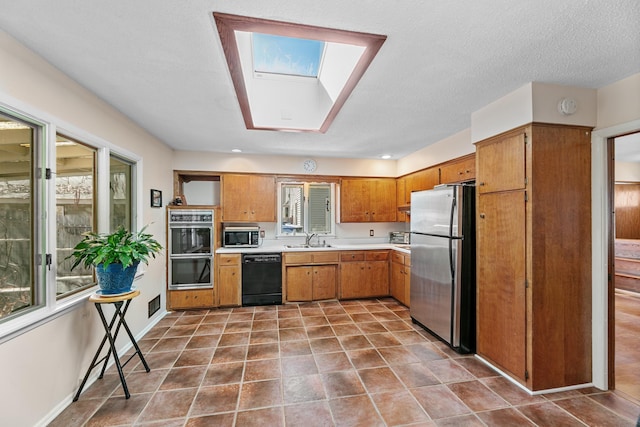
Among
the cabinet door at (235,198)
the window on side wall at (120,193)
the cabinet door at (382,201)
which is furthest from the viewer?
the cabinet door at (382,201)

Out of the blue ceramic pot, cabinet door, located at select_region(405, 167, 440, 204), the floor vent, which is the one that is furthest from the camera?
cabinet door, located at select_region(405, 167, 440, 204)

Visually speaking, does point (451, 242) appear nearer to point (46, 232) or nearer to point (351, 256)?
point (351, 256)

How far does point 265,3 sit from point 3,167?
185 cm

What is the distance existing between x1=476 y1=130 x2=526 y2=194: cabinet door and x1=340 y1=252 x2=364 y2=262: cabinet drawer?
2323 mm

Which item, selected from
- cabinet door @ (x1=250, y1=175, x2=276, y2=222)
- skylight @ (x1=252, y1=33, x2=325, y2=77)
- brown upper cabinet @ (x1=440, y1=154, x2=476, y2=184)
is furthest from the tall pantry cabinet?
cabinet door @ (x1=250, y1=175, x2=276, y2=222)

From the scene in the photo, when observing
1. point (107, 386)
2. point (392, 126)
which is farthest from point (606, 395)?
point (107, 386)

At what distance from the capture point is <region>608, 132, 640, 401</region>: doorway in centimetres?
222

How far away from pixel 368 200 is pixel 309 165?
1250mm

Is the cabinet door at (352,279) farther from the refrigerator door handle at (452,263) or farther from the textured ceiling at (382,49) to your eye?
the textured ceiling at (382,49)

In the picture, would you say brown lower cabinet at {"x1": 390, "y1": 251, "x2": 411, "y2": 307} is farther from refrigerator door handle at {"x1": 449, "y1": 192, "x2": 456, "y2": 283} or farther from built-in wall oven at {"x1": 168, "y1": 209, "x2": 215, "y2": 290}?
built-in wall oven at {"x1": 168, "y1": 209, "x2": 215, "y2": 290}

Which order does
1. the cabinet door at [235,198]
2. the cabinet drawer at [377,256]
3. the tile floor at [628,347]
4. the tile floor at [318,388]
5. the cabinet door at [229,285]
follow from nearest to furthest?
the tile floor at [318,388] → the tile floor at [628,347] → the cabinet door at [229,285] → the cabinet door at [235,198] → the cabinet drawer at [377,256]

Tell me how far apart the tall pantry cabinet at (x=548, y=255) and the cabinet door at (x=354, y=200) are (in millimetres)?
2753

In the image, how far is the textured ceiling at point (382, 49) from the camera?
4.54ft

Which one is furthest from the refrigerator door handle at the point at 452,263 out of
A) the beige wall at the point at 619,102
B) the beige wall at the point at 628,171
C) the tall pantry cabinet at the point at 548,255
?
the beige wall at the point at 628,171
